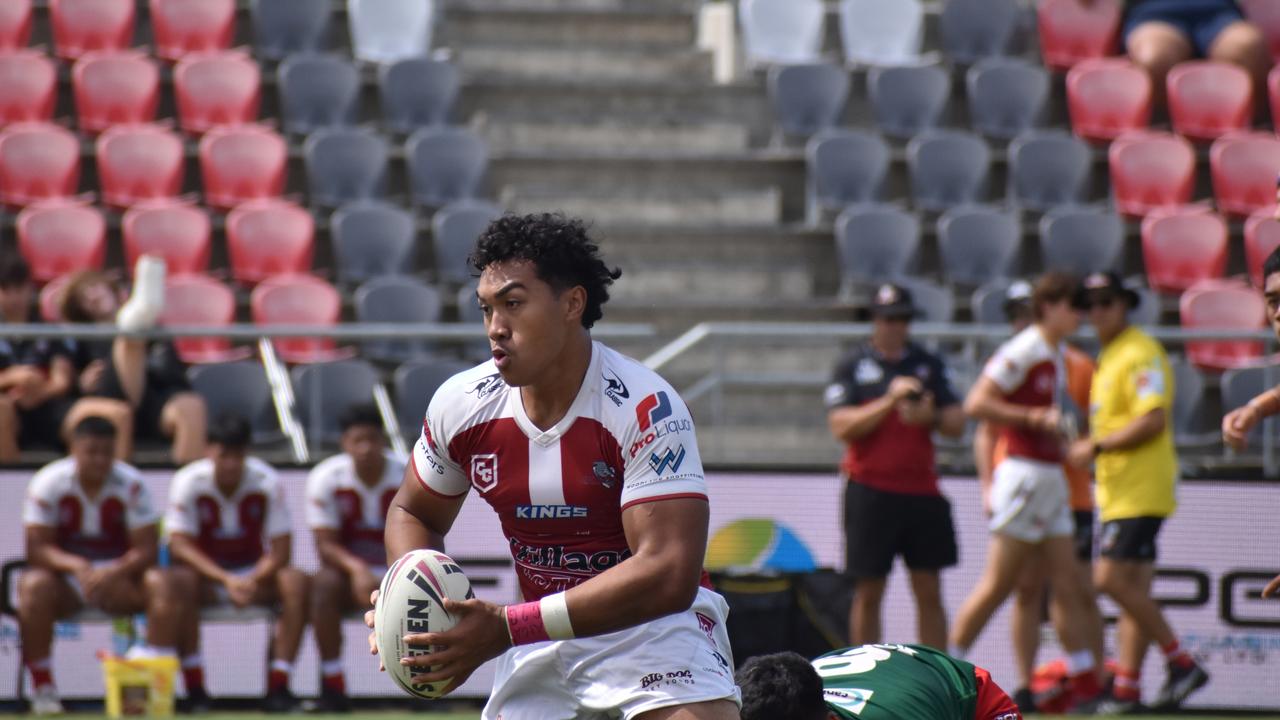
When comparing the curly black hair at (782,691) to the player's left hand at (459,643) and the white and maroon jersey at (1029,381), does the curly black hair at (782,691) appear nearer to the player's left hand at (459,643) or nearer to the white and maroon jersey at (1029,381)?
the player's left hand at (459,643)

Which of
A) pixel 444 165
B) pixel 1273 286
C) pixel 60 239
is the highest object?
pixel 444 165

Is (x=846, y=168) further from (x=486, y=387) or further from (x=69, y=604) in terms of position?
(x=486, y=387)

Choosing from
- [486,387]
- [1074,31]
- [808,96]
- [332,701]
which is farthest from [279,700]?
[1074,31]

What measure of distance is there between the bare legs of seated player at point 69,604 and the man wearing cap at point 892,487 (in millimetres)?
3619

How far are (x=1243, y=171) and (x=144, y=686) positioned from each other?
970 centimetres

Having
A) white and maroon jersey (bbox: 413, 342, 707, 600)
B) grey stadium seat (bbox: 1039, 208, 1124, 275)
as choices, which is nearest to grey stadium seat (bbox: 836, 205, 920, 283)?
grey stadium seat (bbox: 1039, 208, 1124, 275)

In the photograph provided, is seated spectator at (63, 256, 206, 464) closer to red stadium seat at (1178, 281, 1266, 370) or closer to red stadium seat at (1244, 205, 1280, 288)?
red stadium seat at (1178, 281, 1266, 370)

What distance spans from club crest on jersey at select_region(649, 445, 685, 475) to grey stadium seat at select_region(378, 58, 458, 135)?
10835 mm

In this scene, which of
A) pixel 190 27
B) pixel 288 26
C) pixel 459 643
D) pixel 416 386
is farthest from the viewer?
pixel 288 26

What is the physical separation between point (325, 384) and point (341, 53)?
4.95 metres

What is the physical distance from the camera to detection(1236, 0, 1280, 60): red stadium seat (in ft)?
51.8

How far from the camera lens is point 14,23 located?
14.3 meters

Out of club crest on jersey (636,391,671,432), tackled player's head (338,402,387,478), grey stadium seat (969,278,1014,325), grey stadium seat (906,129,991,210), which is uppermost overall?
grey stadium seat (906,129,991,210)

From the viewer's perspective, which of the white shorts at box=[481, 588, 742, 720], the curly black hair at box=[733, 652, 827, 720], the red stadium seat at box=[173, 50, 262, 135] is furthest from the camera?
the red stadium seat at box=[173, 50, 262, 135]
